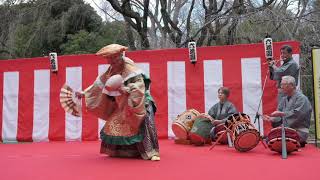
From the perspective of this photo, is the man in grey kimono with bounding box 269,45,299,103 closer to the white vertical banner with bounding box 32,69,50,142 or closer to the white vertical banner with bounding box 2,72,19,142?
the white vertical banner with bounding box 32,69,50,142

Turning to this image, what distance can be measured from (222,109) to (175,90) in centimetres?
90

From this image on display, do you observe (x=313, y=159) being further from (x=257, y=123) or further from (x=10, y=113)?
(x=10, y=113)

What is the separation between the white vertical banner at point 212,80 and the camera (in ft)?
17.9

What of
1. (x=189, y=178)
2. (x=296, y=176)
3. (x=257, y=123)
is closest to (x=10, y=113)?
(x=257, y=123)

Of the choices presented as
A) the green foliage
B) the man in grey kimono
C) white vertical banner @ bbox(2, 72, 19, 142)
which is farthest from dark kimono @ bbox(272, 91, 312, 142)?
the green foliage

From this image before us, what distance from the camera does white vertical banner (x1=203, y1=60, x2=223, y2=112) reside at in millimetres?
5445

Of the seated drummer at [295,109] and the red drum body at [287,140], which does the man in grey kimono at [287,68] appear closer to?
the seated drummer at [295,109]

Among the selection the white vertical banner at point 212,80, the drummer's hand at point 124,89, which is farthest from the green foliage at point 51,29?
the drummer's hand at point 124,89

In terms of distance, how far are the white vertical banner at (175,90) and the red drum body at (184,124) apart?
54 centimetres

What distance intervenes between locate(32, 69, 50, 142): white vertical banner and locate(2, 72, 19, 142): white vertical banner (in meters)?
0.34

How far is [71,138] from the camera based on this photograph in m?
5.78

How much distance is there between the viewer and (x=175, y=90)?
5582 millimetres

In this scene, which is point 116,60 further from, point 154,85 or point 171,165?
point 154,85

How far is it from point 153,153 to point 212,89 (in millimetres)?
2042
